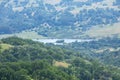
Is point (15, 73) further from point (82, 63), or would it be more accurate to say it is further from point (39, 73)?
point (82, 63)

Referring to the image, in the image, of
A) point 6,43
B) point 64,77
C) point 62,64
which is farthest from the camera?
point 6,43

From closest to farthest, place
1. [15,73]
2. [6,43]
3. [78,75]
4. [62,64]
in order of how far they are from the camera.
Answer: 1. [15,73]
2. [78,75]
3. [62,64]
4. [6,43]

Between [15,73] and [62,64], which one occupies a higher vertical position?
[15,73]

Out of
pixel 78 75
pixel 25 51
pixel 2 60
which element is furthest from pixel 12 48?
A: pixel 78 75

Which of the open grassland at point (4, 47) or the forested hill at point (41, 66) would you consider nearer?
the forested hill at point (41, 66)

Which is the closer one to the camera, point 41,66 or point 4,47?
point 41,66

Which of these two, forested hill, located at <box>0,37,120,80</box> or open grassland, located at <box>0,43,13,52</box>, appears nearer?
forested hill, located at <box>0,37,120,80</box>

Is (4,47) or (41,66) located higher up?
(41,66)

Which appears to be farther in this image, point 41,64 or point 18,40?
point 18,40
